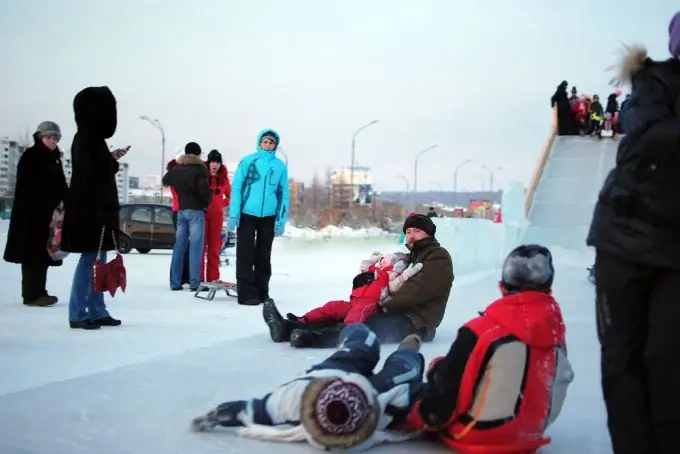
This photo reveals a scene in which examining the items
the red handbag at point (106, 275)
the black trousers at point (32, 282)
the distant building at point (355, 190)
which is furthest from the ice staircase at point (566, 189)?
the distant building at point (355, 190)

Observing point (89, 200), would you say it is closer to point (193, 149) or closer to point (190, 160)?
point (190, 160)

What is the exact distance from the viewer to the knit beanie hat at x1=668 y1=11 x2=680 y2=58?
2631 millimetres

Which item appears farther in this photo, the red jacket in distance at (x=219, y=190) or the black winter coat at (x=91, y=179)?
the red jacket in distance at (x=219, y=190)

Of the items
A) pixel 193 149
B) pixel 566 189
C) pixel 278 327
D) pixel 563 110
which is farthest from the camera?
pixel 563 110

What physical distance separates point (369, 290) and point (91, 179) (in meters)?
2.17

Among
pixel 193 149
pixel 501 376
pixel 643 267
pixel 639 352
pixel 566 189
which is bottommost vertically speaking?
pixel 501 376

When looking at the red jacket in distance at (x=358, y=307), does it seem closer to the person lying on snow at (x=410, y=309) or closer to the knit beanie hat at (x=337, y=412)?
the person lying on snow at (x=410, y=309)

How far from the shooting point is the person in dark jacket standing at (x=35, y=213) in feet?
23.3

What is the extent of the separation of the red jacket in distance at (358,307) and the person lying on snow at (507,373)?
246cm

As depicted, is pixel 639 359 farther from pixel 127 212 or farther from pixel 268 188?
pixel 127 212

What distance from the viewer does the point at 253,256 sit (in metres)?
8.23

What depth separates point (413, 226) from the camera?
18.8 feet

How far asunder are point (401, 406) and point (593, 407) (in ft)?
4.41

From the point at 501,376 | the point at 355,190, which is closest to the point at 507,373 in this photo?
the point at 501,376
